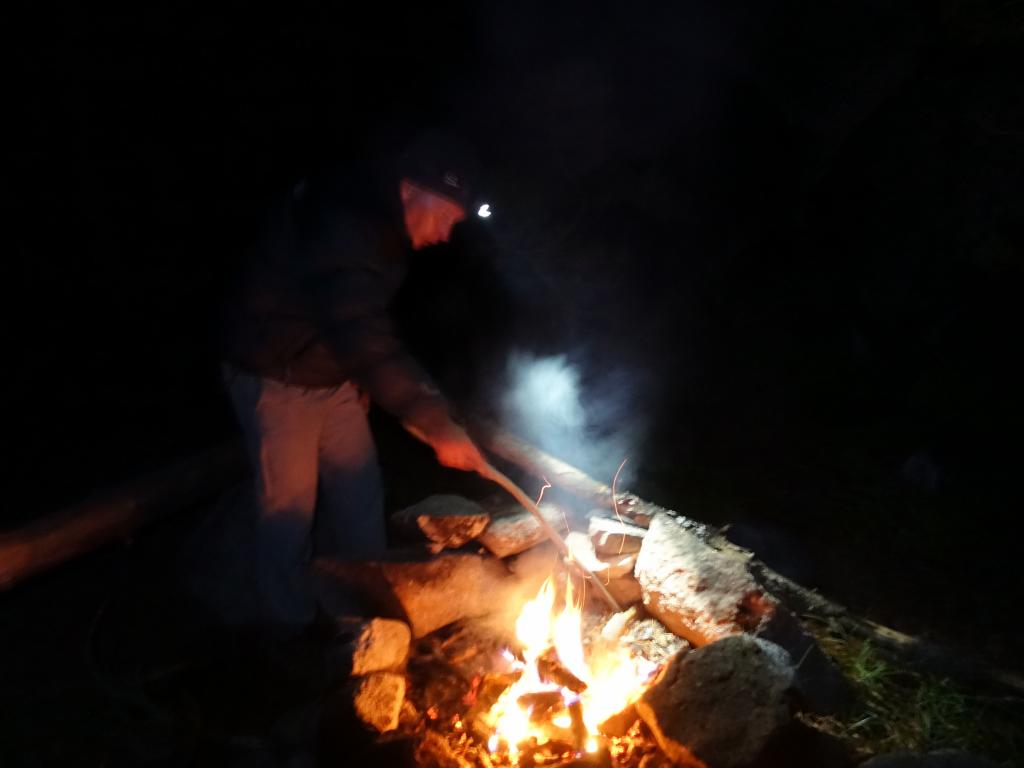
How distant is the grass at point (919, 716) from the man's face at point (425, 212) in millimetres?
2797

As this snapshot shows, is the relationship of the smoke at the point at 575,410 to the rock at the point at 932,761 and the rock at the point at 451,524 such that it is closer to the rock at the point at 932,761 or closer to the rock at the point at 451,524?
the rock at the point at 451,524

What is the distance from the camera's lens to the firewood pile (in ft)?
8.14

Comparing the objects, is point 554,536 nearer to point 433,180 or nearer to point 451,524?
point 451,524

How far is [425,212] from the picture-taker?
3066mm

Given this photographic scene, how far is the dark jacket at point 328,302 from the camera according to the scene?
3010mm

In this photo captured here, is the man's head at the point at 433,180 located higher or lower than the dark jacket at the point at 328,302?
higher

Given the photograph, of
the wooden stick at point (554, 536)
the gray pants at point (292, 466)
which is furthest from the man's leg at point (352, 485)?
the wooden stick at point (554, 536)

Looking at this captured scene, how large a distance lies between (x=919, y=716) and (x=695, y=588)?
3.47 feet

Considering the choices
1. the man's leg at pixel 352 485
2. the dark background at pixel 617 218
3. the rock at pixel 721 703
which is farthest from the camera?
the dark background at pixel 617 218

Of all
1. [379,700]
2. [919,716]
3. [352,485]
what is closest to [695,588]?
[919,716]

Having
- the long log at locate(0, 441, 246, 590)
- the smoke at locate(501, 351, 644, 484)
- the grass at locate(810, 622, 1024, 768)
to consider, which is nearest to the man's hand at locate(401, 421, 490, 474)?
the grass at locate(810, 622, 1024, 768)

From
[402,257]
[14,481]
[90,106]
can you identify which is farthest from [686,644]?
[90,106]

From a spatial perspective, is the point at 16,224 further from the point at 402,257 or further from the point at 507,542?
the point at 507,542

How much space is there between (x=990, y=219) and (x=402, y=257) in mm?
7046
